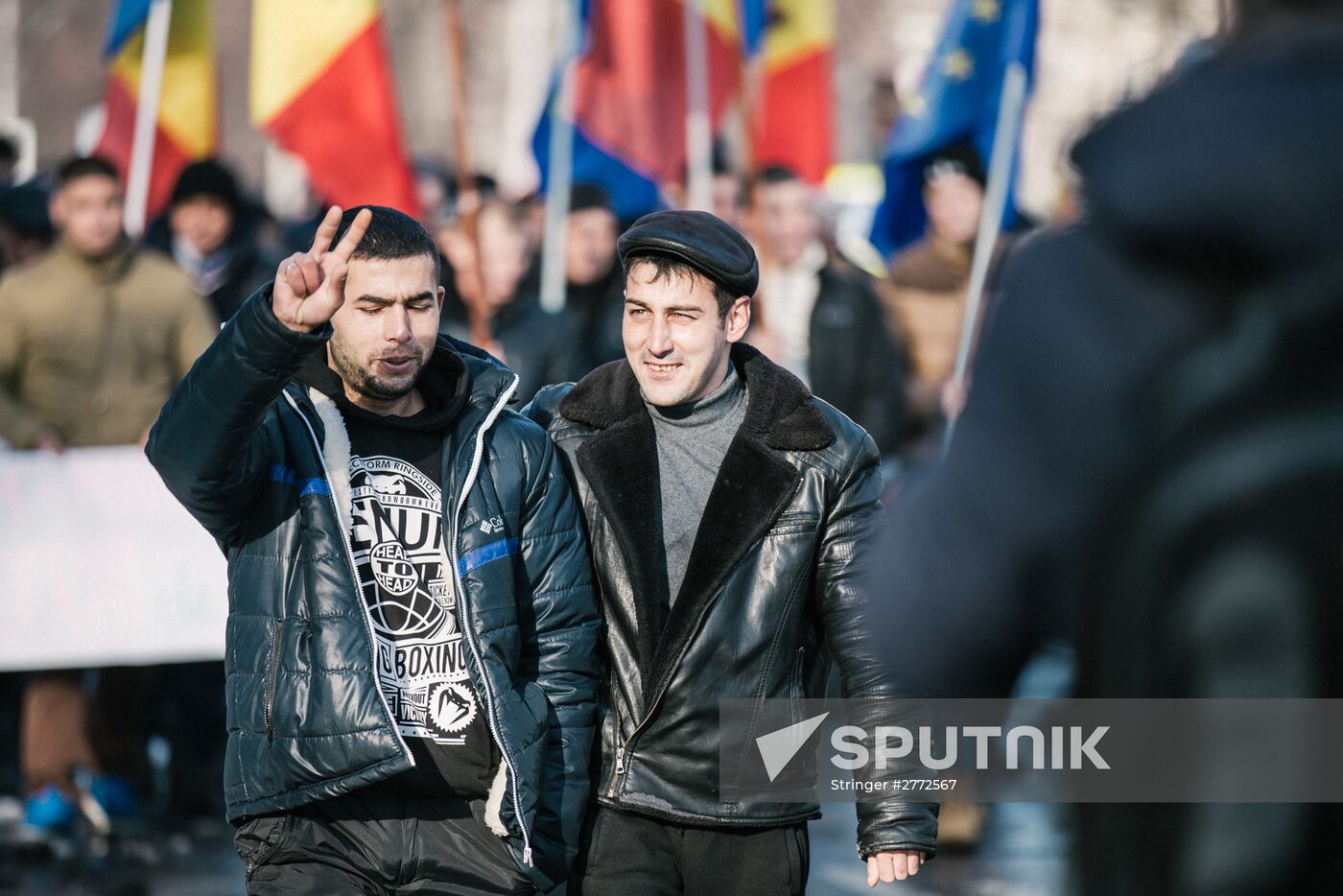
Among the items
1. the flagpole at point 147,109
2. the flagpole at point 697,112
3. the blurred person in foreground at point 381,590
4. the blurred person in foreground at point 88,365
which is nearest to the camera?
the blurred person in foreground at point 381,590

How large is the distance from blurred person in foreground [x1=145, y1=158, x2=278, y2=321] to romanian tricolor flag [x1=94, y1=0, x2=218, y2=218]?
0.44m

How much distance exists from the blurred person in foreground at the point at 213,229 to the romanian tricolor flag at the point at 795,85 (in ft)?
Answer: 13.2

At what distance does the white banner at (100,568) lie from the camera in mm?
7773

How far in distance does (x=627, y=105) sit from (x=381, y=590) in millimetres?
8004

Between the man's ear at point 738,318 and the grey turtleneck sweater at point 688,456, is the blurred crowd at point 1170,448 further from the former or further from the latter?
the man's ear at point 738,318

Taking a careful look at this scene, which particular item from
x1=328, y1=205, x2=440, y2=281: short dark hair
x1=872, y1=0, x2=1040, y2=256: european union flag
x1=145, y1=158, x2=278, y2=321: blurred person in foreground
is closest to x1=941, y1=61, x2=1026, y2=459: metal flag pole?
x1=872, y1=0, x2=1040, y2=256: european union flag

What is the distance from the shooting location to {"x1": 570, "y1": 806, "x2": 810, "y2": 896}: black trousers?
13.3 ft

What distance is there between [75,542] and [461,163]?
373 cm

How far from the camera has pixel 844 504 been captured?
4223 millimetres

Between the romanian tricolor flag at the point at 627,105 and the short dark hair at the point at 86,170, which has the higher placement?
the romanian tricolor flag at the point at 627,105

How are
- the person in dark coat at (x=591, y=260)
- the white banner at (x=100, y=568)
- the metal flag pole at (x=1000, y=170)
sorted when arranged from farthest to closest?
the metal flag pole at (x=1000, y=170)
the person in dark coat at (x=591, y=260)
the white banner at (x=100, y=568)

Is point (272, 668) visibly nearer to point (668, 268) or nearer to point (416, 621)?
point (416, 621)

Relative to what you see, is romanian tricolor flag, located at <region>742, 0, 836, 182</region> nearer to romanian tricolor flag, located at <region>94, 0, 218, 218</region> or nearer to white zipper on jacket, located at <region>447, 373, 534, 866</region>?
romanian tricolor flag, located at <region>94, 0, 218, 218</region>

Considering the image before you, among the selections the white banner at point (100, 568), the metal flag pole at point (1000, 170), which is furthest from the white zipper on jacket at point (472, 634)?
the metal flag pole at point (1000, 170)
